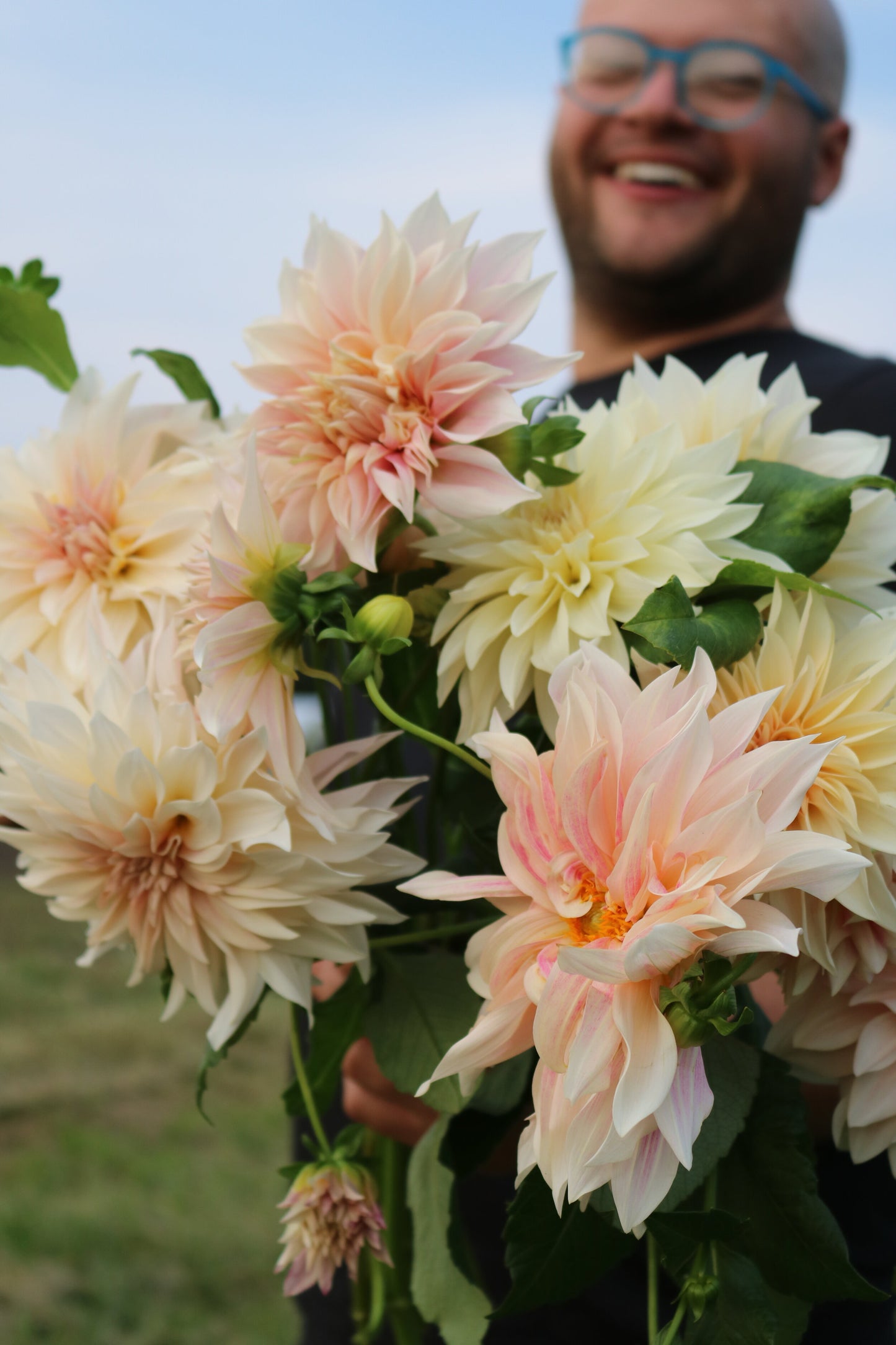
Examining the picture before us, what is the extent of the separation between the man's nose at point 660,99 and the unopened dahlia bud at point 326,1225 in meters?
0.83

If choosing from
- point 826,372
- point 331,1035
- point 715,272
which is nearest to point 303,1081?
point 331,1035

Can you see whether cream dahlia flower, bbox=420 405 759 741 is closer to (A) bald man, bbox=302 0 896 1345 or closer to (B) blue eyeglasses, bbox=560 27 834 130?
(A) bald man, bbox=302 0 896 1345

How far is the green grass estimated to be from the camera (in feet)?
5.53

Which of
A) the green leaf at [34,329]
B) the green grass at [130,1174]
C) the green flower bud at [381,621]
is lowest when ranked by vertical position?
the green grass at [130,1174]

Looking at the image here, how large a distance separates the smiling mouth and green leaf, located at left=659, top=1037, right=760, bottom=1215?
0.77m

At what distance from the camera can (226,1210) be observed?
193 centimetres

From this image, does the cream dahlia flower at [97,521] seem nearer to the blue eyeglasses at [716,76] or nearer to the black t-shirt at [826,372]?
the black t-shirt at [826,372]

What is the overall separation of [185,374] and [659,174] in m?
0.62

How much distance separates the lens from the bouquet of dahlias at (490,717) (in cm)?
31

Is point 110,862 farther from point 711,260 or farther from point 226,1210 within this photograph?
point 226,1210

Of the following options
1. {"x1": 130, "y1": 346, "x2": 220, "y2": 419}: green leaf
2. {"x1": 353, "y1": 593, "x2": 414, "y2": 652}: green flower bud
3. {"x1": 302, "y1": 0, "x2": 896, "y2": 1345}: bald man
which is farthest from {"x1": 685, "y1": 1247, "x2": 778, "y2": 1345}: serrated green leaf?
{"x1": 302, "y1": 0, "x2": 896, "y2": 1345}: bald man

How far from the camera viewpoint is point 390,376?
14.6 inches

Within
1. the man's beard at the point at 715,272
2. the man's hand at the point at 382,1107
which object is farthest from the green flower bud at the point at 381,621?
the man's beard at the point at 715,272

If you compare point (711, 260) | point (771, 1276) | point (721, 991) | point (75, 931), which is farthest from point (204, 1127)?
point (721, 991)
